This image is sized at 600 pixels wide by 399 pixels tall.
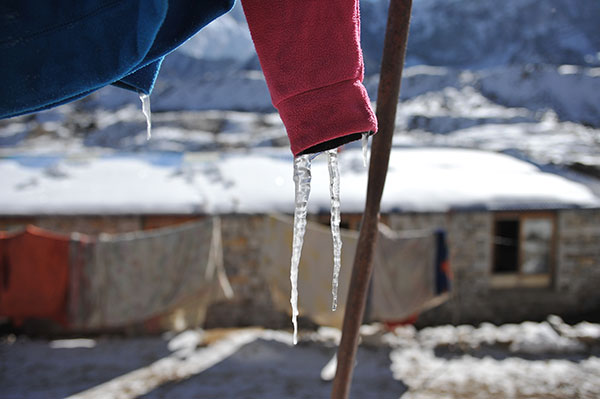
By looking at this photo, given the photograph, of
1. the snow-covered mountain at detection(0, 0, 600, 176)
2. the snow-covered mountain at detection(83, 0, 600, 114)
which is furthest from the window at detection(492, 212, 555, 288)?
the snow-covered mountain at detection(83, 0, 600, 114)

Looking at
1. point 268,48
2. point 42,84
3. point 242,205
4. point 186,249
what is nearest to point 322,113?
point 268,48

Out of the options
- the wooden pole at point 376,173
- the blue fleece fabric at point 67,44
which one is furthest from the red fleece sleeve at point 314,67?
the wooden pole at point 376,173

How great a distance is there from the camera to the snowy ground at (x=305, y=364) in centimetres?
543

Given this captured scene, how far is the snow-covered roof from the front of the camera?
731cm

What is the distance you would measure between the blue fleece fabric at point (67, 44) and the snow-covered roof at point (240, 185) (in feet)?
21.1

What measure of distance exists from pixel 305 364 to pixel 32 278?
11.5 ft

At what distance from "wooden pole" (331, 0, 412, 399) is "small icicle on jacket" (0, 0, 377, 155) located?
0.58 m

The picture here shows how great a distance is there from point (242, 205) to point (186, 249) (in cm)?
165

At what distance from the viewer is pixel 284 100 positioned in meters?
0.88

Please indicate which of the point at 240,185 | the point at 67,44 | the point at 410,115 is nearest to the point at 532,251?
the point at 240,185

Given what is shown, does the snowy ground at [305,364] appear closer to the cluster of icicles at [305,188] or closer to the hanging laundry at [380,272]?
the hanging laundry at [380,272]

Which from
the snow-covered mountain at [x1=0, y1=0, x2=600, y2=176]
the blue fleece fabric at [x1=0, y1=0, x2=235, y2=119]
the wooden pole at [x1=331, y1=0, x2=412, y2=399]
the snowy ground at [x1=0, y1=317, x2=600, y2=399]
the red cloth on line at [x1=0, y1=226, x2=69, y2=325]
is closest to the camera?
the blue fleece fabric at [x1=0, y1=0, x2=235, y2=119]

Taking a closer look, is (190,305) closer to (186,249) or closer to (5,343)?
(186,249)

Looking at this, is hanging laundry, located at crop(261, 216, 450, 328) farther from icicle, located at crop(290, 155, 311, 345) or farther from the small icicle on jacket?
the small icicle on jacket
